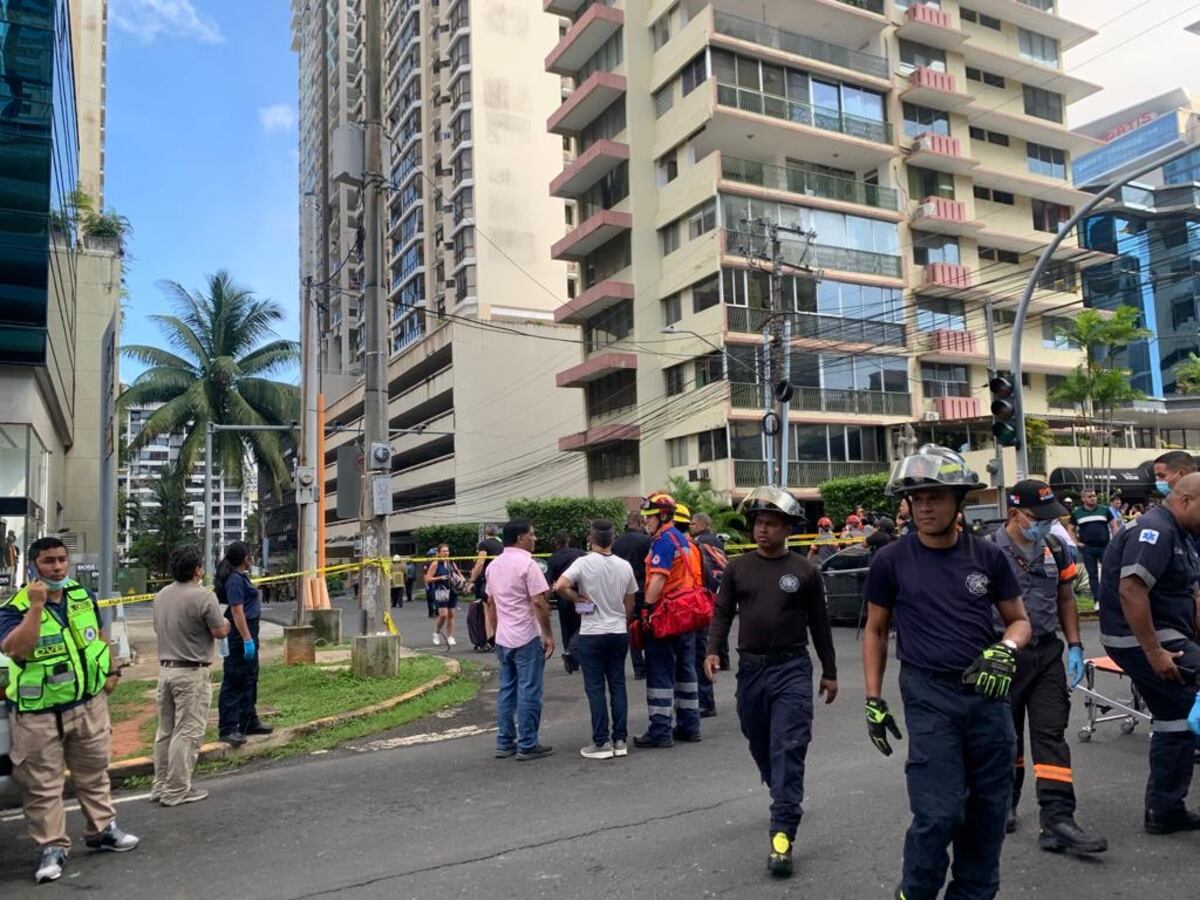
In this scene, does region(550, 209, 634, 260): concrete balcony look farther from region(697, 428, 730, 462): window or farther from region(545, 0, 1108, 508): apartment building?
region(697, 428, 730, 462): window

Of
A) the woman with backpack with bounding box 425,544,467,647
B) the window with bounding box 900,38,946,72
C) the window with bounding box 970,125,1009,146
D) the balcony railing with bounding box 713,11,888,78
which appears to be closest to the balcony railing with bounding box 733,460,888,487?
the balcony railing with bounding box 713,11,888,78

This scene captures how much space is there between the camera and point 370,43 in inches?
494

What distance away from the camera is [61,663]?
5277mm

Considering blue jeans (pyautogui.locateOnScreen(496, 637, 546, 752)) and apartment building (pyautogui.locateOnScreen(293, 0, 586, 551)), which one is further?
apartment building (pyautogui.locateOnScreen(293, 0, 586, 551))

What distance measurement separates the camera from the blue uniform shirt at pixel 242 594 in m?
8.30

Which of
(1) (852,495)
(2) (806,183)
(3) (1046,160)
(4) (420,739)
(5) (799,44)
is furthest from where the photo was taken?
(3) (1046,160)

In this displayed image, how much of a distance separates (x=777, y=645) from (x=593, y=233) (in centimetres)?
3643

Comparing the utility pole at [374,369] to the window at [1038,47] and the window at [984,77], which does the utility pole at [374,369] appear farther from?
the window at [1038,47]

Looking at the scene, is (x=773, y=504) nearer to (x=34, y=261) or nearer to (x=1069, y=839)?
(x=1069, y=839)

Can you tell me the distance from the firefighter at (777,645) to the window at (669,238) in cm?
3292

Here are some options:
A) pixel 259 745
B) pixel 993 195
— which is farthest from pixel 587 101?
pixel 259 745

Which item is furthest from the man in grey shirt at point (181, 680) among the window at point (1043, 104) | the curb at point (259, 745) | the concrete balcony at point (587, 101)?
the window at point (1043, 104)

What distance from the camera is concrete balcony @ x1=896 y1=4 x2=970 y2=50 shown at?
1533 inches

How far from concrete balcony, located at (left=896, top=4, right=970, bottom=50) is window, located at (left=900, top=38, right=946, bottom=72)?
0.20 meters
